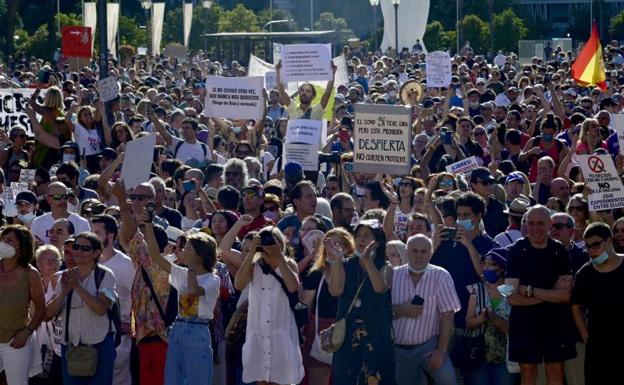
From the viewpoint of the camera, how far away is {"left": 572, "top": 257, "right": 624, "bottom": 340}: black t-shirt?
32.3 feet

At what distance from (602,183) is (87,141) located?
673 cm

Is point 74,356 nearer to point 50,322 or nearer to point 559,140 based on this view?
point 50,322

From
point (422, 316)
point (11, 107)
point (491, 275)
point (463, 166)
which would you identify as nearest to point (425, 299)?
point (422, 316)

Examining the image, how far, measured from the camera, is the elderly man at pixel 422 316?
10.0 meters

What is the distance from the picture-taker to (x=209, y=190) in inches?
525

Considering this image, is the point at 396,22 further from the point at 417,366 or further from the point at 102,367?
the point at 102,367

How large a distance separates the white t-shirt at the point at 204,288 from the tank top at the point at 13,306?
100cm

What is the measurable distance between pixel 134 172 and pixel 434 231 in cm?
228

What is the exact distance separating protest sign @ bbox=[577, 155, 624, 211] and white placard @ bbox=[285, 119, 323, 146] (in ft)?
13.1

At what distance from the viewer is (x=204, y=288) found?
977 centimetres

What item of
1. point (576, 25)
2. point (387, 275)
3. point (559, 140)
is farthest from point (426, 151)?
point (576, 25)

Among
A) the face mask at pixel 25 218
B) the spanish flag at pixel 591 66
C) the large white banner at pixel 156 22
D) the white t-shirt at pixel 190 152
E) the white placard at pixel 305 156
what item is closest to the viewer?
the face mask at pixel 25 218

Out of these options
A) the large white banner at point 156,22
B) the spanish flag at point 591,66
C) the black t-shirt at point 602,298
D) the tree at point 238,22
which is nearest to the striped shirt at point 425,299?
the black t-shirt at point 602,298

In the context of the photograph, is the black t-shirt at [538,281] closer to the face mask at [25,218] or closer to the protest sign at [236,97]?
the face mask at [25,218]
